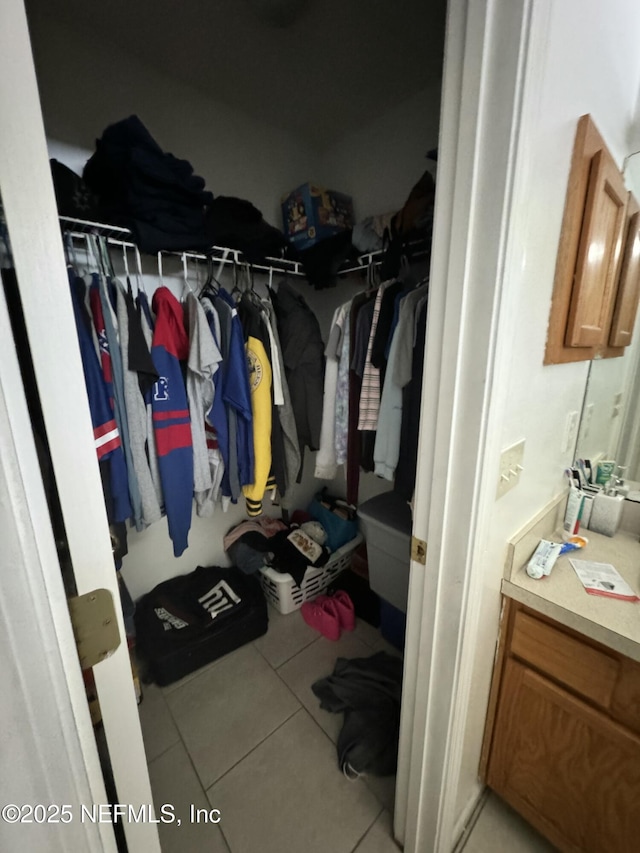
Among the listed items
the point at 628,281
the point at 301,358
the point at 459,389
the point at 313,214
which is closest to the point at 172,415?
the point at 301,358

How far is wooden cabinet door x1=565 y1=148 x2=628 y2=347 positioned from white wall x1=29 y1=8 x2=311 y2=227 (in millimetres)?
1501

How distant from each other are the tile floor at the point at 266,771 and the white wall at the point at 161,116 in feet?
7.56

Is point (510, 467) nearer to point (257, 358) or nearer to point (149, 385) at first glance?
point (257, 358)

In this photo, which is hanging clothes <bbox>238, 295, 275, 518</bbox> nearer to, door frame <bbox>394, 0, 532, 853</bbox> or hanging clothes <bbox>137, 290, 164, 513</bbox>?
hanging clothes <bbox>137, 290, 164, 513</bbox>

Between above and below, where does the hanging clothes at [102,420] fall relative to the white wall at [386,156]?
below

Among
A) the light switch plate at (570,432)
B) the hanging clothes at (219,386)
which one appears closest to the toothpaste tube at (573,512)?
the light switch plate at (570,432)

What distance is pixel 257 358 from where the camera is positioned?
1409mm

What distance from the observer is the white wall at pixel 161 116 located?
122 cm

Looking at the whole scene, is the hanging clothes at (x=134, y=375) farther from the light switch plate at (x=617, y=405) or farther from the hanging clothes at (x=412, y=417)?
the light switch plate at (x=617, y=405)

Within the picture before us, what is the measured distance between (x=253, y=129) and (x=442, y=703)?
2.47 metres

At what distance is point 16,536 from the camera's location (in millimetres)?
337

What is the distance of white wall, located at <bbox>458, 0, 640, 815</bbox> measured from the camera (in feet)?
1.98

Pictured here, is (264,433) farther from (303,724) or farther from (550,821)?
(550,821)

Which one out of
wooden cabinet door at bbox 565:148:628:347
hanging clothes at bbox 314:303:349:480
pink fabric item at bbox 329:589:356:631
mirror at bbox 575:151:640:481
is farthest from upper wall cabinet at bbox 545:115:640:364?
pink fabric item at bbox 329:589:356:631
